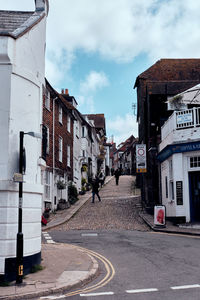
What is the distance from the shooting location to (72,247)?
1186 centimetres

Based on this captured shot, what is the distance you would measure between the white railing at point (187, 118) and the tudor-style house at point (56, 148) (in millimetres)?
7478

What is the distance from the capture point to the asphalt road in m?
6.70

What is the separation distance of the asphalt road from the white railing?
6018 mm

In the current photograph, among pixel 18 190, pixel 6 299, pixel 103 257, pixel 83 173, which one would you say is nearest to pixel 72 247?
pixel 103 257

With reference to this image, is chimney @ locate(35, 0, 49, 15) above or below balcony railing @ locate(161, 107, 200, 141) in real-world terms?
above

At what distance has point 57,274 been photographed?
8.12 metres

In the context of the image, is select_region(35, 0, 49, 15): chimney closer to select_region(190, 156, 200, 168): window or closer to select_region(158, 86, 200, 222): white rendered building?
select_region(158, 86, 200, 222): white rendered building

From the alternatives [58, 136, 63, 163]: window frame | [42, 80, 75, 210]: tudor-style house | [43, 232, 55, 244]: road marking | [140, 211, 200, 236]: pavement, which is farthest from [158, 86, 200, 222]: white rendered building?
[58, 136, 63, 163]: window frame

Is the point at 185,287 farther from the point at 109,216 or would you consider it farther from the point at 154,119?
the point at 154,119

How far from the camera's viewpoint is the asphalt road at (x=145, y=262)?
6705 mm

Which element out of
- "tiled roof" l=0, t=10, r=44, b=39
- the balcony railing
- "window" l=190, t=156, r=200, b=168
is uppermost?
"tiled roof" l=0, t=10, r=44, b=39

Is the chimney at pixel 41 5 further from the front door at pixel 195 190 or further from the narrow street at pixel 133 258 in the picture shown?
the front door at pixel 195 190

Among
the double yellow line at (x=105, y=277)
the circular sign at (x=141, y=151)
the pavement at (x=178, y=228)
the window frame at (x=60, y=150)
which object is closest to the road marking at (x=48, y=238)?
the double yellow line at (x=105, y=277)

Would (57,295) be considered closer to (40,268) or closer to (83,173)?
(40,268)
